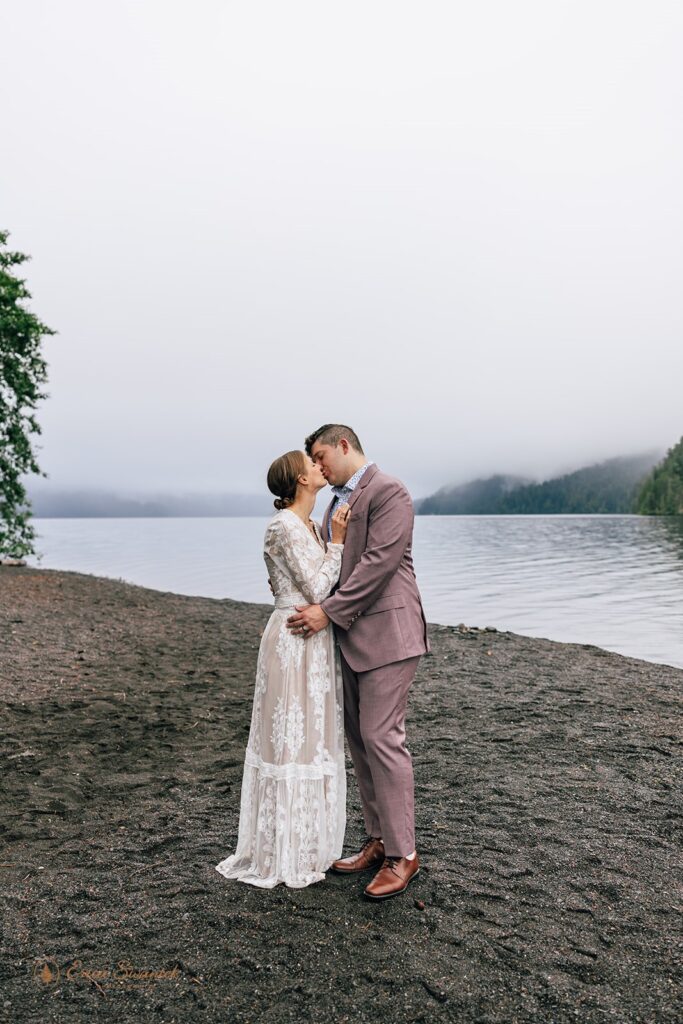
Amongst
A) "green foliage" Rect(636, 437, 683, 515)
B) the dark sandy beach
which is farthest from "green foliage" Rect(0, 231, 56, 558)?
"green foliage" Rect(636, 437, 683, 515)

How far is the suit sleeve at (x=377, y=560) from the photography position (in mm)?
4176

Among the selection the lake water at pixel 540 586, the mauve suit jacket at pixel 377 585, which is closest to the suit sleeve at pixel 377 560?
the mauve suit jacket at pixel 377 585

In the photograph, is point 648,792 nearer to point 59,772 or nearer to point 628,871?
point 628,871

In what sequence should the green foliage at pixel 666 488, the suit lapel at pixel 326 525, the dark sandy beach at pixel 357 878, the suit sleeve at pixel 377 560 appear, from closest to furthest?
the dark sandy beach at pixel 357 878 → the suit sleeve at pixel 377 560 → the suit lapel at pixel 326 525 → the green foliage at pixel 666 488

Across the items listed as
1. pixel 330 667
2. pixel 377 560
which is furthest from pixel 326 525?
pixel 330 667

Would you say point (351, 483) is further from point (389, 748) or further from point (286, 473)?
point (389, 748)

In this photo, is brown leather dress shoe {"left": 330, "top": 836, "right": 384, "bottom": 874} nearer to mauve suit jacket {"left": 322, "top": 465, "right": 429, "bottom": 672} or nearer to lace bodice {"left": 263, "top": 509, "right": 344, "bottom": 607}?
mauve suit jacket {"left": 322, "top": 465, "right": 429, "bottom": 672}

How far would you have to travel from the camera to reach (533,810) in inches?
233

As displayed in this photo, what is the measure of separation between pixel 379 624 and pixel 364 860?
1.62 metres

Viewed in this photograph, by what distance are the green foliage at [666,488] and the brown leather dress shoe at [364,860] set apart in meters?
135

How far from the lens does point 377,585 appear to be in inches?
165

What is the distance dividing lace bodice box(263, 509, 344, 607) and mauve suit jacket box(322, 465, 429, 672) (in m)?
0.08

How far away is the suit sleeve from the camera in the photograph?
4176mm

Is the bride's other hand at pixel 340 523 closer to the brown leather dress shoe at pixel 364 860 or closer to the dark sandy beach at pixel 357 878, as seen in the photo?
the brown leather dress shoe at pixel 364 860
